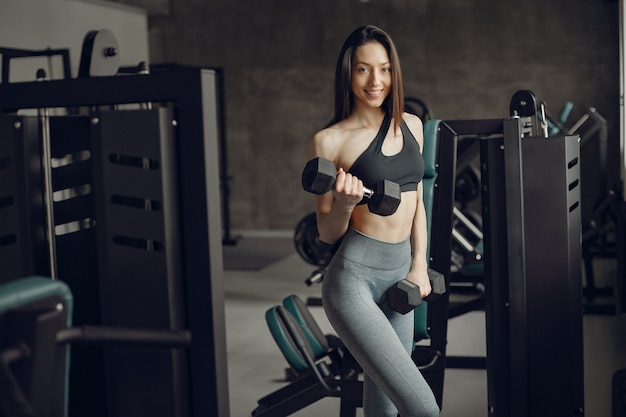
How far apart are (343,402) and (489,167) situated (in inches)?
43.5

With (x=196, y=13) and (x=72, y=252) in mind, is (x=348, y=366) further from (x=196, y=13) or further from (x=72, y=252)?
(x=196, y=13)

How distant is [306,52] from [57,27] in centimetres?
254

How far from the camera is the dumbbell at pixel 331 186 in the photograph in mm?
1814

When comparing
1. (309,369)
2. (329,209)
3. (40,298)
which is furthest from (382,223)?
(40,298)

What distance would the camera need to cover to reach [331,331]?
4887mm

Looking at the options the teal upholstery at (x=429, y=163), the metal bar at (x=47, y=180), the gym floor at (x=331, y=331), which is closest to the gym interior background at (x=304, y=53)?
the gym floor at (x=331, y=331)

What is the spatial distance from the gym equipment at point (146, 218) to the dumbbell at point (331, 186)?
397 mm

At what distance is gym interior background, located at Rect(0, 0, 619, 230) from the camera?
7.84m

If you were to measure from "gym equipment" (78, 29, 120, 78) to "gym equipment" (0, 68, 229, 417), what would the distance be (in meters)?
0.15

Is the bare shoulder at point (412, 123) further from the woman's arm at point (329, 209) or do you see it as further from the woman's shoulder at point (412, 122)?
the woman's arm at point (329, 209)

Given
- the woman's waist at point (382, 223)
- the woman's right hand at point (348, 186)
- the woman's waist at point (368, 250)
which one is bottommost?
the woman's waist at point (368, 250)

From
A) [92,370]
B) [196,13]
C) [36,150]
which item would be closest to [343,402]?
[92,370]

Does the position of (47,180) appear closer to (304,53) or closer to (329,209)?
(329,209)

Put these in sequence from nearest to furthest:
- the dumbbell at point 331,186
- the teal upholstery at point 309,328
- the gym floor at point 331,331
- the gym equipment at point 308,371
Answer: the dumbbell at point 331,186 < the gym equipment at point 308,371 < the teal upholstery at point 309,328 < the gym floor at point 331,331
